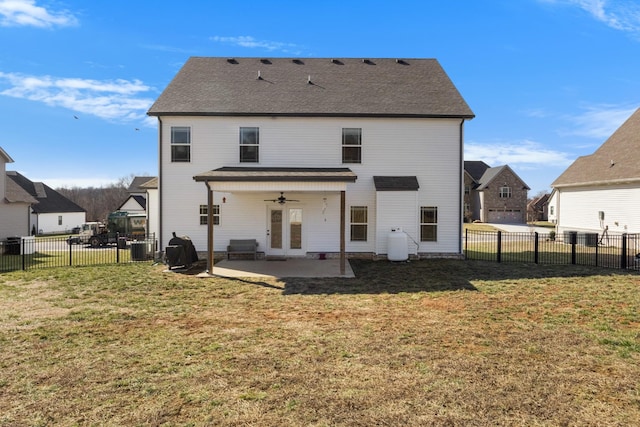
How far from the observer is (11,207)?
996 inches

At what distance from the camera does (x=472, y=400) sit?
426 cm

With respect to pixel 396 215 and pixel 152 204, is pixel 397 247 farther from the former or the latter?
pixel 152 204

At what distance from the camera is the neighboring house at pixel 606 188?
20.0m

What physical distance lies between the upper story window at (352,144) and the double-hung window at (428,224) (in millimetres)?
3642

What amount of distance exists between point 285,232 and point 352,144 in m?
4.86

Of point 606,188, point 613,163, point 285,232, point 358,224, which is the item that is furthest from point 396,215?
point 613,163

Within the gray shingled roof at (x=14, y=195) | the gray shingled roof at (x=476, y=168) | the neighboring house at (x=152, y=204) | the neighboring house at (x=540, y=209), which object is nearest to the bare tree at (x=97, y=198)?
the gray shingled roof at (x=14, y=195)

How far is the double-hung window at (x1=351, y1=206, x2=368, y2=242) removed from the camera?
15562 mm

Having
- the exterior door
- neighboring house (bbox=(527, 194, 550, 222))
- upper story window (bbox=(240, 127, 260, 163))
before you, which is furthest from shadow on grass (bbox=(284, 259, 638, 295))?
neighboring house (bbox=(527, 194, 550, 222))

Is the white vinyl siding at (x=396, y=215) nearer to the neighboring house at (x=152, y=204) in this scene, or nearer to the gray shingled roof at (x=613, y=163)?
the neighboring house at (x=152, y=204)

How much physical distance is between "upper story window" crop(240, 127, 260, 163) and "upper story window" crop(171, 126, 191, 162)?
7.49 feet

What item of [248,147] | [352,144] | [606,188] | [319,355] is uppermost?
[352,144]

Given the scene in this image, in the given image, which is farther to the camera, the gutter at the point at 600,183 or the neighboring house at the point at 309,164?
the gutter at the point at 600,183

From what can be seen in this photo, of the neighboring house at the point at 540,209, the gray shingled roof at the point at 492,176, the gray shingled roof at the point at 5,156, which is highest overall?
the gray shingled roof at the point at 492,176
